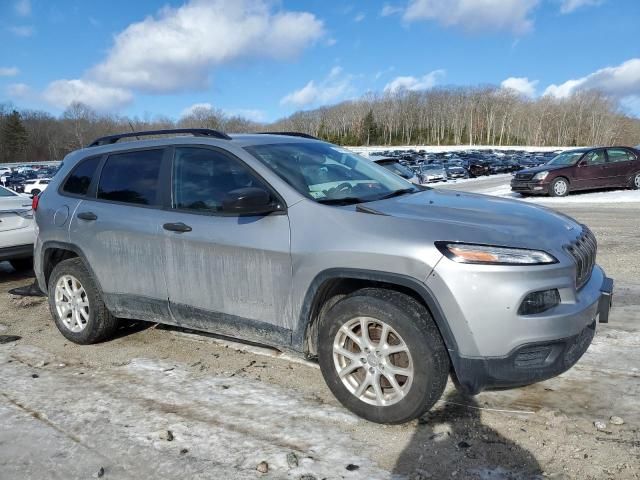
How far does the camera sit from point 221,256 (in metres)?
3.53

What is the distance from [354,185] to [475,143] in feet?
443

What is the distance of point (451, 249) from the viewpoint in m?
2.77

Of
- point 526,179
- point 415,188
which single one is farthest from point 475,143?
point 415,188

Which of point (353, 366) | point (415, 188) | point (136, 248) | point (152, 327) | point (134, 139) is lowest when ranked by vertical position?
point (152, 327)

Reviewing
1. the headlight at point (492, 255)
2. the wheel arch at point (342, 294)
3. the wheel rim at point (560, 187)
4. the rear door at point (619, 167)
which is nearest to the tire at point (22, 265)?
the wheel arch at point (342, 294)

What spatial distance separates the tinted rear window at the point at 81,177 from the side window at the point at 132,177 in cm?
Answer: 17

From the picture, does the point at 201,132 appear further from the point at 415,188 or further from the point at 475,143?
the point at 475,143

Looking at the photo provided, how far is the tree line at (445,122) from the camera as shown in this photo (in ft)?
411

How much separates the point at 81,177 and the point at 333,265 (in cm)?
278

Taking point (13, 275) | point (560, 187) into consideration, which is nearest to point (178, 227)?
point (13, 275)

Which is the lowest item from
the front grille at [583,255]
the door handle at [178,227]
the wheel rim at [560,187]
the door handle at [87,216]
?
the wheel rim at [560,187]

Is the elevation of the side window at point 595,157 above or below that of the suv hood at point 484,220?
above

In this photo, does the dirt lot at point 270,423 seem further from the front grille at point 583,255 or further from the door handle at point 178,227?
the door handle at point 178,227

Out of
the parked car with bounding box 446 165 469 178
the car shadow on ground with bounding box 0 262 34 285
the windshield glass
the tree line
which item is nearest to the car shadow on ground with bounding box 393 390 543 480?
the car shadow on ground with bounding box 0 262 34 285
